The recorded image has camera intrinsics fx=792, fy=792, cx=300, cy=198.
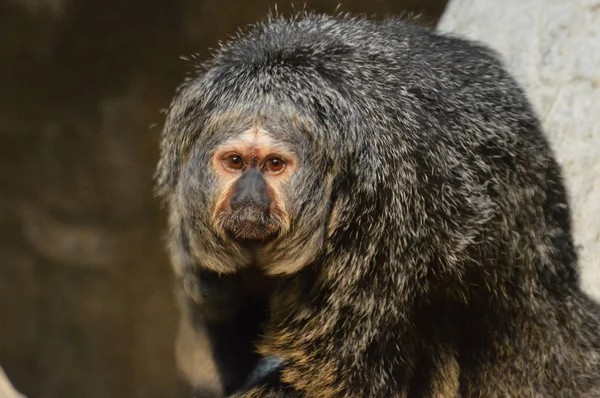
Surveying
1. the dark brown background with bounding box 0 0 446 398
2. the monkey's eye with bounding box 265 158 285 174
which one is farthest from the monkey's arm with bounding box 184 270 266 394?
the dark brown background with bounding box 0 0 446 398

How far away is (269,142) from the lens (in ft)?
12.1

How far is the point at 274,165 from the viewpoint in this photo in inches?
147

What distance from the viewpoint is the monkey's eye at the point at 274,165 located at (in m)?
3.72

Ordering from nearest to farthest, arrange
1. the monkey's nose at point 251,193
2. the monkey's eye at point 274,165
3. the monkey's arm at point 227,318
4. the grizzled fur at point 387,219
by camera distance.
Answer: the monkey's nose at point 251,193 → the monkey's eye at point 274,165 → the grizzled fur at point 387,219 → the monkey's arm at point 227,318

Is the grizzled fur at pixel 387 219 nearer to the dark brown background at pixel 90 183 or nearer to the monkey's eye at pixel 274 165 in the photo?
the monkey's eye at pixel 274 165

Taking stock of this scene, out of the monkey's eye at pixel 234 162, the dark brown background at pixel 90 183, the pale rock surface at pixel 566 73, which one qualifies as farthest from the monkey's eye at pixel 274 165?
the dark brown background at pixel 90 183

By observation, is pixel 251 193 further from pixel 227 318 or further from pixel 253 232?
pixel 227 318

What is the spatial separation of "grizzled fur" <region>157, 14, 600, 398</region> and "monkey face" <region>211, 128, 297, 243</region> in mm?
64

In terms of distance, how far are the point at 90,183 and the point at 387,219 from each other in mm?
5666

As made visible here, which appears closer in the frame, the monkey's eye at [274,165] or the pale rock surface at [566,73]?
the monkey's eye at [274,165]

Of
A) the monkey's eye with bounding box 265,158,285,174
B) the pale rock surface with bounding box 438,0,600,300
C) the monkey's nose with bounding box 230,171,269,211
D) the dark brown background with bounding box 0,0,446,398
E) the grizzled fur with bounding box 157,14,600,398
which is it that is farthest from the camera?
the dark brown background with bounding box 0,0,446,398

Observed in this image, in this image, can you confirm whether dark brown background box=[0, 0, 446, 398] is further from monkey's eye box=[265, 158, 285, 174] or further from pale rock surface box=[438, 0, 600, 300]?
monkey's eye box=[265, 158, 285, 174]

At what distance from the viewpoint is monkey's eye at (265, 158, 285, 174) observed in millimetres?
3717

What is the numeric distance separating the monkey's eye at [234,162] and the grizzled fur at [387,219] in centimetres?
12
